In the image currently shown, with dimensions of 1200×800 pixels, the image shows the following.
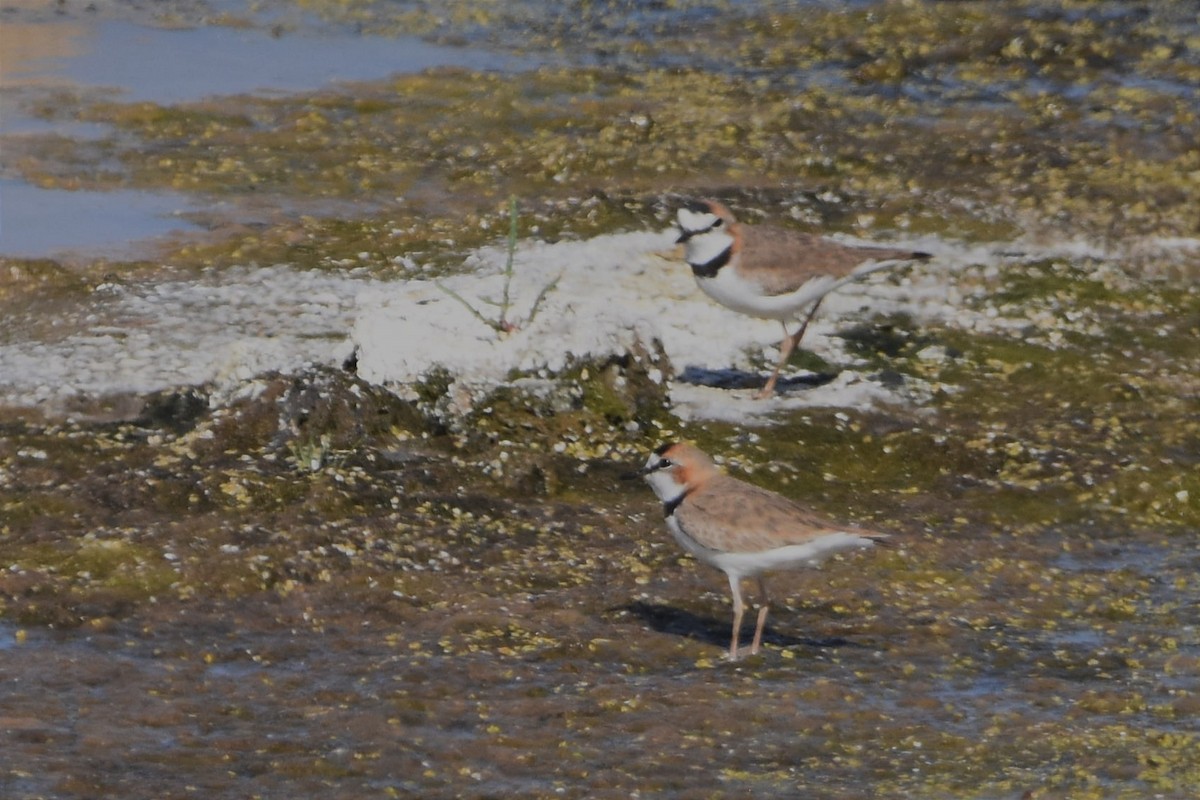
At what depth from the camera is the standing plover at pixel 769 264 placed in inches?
400

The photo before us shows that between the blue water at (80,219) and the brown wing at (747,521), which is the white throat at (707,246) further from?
the blue water at (80,219)

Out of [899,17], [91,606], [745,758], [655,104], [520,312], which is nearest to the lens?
[745,758]

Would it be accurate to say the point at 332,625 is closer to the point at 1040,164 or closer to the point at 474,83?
the point at 1040,164

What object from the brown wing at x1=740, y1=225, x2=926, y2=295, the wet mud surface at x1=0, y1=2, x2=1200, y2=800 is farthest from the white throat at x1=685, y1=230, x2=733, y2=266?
the wet mud surface at x1=0, y1=2, x2=1200, y2=800

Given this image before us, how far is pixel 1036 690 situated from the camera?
267 inches

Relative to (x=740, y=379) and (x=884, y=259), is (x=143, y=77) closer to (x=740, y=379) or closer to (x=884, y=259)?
(x=740, y=379)

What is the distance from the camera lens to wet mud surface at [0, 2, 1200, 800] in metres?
6.16

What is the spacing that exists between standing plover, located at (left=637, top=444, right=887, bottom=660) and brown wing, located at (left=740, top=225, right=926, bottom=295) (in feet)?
9.00

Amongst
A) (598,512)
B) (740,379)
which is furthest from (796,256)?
(598,512)

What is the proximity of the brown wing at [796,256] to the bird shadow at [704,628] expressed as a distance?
2894 mm

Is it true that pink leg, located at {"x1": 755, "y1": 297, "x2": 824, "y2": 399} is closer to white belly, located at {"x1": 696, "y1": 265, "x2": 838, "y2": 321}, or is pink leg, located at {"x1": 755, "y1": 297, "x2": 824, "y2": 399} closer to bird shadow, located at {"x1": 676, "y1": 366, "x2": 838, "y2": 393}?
bird shadow, located at {"x1": 676, "y1": 366, "x2": 838, "y2": 393}

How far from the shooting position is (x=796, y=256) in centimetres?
1031

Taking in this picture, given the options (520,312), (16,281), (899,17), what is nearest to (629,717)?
(520,312)

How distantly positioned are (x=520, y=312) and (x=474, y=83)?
24.8 ft
